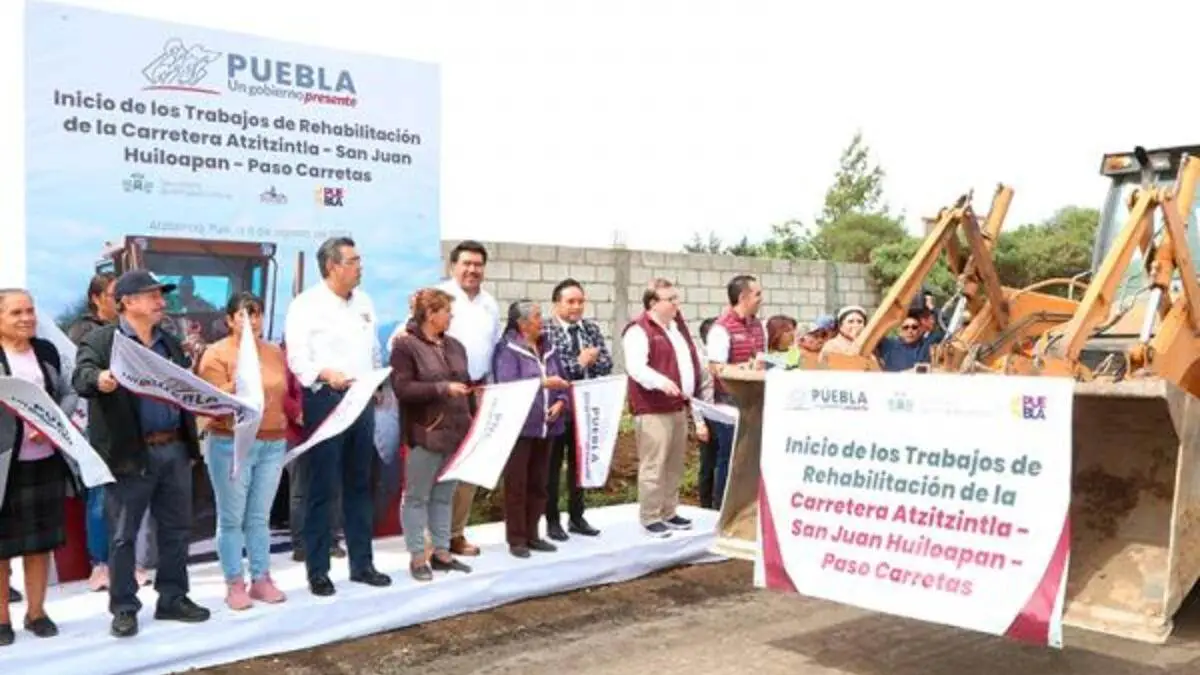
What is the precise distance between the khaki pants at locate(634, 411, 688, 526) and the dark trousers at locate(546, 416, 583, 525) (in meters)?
0.42

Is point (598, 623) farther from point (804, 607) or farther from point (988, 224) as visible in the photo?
point (988, 224)

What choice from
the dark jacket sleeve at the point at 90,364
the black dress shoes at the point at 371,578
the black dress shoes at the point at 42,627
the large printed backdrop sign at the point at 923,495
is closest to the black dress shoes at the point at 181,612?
the black dress shoes at the point at 42,627

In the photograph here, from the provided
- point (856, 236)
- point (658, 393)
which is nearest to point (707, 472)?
point (658, 393)

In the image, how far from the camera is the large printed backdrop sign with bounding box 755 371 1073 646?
13.6 ft

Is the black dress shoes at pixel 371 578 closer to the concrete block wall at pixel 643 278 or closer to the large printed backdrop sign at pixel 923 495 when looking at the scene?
the large printed backdrop sign at pixel 923 495

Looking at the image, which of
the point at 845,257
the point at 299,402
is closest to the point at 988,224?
the point at 299,402

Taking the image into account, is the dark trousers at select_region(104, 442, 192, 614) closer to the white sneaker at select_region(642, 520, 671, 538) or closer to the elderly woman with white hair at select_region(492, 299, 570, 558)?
the elderly woman with white hair at select_region(492, 299, 570, 558)

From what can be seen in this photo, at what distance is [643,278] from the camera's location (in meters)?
13.3

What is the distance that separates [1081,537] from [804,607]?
1713 mm

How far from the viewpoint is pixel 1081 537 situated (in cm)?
478

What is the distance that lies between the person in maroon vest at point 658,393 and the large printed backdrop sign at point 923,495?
2.19 m

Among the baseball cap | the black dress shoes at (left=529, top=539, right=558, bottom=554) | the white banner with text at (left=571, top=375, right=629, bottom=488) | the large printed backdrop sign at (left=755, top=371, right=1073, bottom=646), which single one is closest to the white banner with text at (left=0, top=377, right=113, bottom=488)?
the baseball cap

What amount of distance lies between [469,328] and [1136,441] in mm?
3699

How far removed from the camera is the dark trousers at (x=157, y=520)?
16.4 feet
